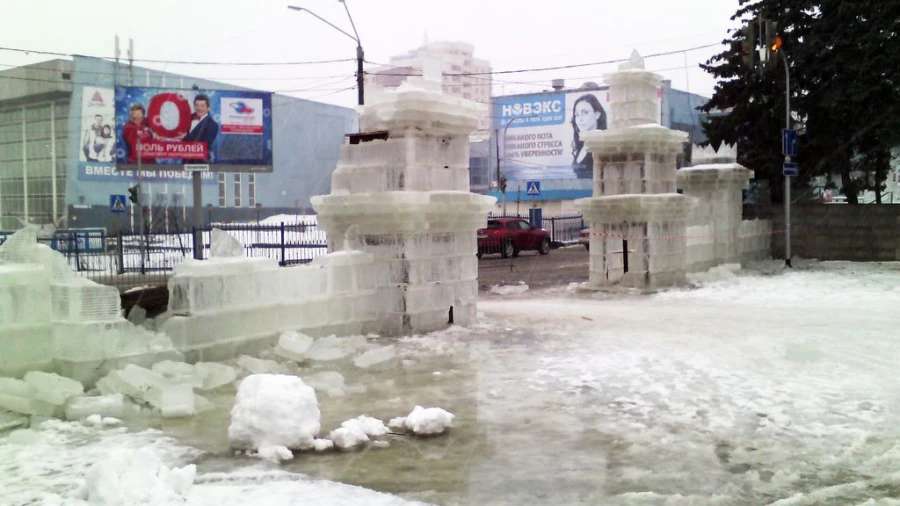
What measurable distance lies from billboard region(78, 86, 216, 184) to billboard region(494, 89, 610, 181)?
2726 centimetres

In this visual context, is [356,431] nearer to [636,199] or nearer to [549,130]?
[636,199]

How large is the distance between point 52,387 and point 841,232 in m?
20.7

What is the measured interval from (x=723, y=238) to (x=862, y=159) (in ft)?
21.5

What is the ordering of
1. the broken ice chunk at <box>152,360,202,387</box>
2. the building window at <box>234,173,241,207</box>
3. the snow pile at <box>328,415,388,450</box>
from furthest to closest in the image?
the building window at <box>234,173,241,207</box>, the broken ice chunk at <box>152,360,202,387</box>, the snow pile at <box>328,415,388,450</box>

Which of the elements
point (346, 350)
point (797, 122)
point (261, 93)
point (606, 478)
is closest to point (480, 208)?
point (346, 350)

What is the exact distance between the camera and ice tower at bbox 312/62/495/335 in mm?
10000

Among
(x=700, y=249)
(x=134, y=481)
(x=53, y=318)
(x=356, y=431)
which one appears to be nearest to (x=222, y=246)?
(x=53, y=318)

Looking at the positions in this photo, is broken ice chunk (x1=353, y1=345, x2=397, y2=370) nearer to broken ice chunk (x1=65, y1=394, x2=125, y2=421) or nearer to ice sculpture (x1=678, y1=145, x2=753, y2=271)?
broken ice chunk (x1=65, y1=394, x2=125, y2=421)

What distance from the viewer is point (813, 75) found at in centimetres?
2134

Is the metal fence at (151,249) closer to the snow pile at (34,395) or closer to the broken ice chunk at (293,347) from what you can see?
the broken ice chunk at (293,347)

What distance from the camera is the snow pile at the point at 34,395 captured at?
5953 millimetres

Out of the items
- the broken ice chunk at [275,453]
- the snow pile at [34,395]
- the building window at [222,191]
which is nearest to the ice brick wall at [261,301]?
the snow pile at [34,395]

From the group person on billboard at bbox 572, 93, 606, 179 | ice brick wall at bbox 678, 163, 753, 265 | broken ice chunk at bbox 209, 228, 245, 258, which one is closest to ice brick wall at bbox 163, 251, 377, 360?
broken ice chunk at bbox 209, 228, 245, 258

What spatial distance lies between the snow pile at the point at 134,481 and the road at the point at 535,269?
43.3 feet
